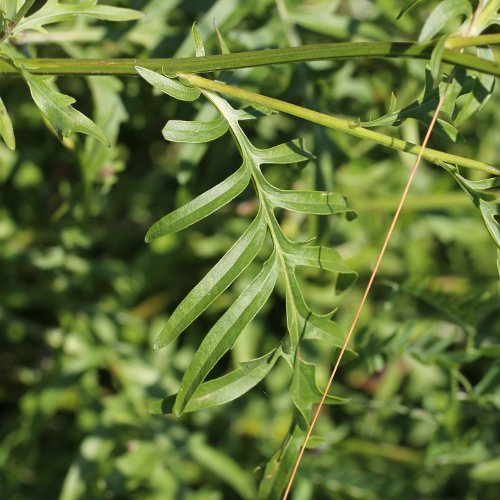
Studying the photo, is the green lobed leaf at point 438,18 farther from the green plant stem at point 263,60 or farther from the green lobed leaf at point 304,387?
the green lobed leaf at point 304,387

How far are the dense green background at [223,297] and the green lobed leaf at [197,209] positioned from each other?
0.54 m

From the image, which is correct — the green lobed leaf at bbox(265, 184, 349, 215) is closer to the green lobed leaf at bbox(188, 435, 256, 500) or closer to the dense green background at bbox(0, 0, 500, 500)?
the dense green background at bbox(0, 0, 500, 500)

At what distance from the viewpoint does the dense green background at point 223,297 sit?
5.60 ft

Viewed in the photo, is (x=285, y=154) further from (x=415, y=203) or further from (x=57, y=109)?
(x=415, y=203)

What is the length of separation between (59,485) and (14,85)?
1.03 metres

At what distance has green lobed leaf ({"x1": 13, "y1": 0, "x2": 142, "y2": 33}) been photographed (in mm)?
1115

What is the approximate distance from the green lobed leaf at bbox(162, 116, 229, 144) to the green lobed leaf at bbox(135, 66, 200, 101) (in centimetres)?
4

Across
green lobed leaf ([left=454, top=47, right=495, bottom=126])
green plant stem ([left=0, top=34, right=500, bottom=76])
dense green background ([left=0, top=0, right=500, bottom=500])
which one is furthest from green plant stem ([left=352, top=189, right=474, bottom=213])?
green plant stem ([left=0, top=34, right=500, bottom=76])

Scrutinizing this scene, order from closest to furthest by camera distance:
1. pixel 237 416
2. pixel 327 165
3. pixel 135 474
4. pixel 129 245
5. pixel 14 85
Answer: pixel 327 165 < pixel 135 474 < pixel 14 85 < pixel 237 416 < pixel 129 245

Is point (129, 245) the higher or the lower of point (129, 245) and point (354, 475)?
the higher

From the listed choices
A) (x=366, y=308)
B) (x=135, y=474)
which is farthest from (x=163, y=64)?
(x=366, y=308)

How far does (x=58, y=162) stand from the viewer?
225cm

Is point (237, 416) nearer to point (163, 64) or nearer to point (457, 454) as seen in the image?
point (457, 454)

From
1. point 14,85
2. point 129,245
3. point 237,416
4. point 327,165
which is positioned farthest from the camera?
point 129,245
